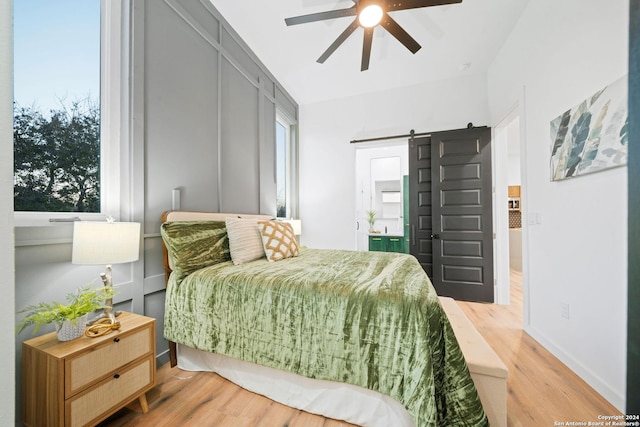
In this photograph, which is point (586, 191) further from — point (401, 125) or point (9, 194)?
point (9, 194)

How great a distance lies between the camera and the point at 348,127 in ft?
12.9

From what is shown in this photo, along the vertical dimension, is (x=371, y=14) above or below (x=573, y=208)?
above

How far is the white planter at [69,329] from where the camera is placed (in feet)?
3.66

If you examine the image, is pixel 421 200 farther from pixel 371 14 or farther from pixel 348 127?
pixel 371 14

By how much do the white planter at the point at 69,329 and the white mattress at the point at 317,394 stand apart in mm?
791

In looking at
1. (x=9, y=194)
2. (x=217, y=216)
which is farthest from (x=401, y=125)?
(x=9, y=194)

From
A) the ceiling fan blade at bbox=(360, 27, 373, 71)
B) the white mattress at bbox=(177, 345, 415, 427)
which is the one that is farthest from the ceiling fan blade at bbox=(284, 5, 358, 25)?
the white mattress at bbox=(177, 345, 415, 427)

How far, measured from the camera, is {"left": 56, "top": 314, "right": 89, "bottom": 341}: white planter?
1.12m

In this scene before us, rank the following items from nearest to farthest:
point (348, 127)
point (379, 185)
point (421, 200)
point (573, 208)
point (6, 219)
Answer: point (6, 219) → point (573, 208) → point (421, 200) → point (348, 127) → point (379, 185)

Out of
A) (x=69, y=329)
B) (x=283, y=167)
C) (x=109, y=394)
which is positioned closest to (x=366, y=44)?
(x=283, y=167)

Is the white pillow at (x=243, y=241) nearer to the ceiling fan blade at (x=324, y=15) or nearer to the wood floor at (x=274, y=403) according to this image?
the wood floor at (x=274, y=403)

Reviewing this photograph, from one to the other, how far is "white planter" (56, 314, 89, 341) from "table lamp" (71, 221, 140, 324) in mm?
131

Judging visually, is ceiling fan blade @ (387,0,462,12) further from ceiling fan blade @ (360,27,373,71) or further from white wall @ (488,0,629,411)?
white wall @ (488,0,629,411)

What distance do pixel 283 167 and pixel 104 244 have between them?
9.76 feet
